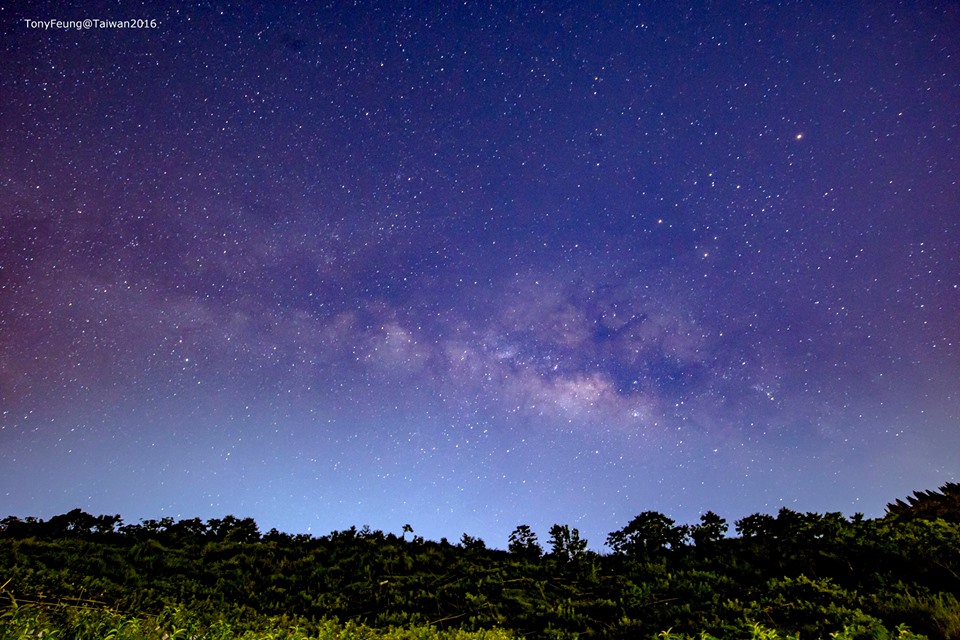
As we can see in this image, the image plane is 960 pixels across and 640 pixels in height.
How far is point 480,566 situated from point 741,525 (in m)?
6.32

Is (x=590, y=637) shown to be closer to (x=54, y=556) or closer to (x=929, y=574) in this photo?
(x=929, y=574)

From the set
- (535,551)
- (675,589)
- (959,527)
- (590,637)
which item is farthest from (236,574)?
(959,527)

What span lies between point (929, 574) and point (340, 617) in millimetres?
10317

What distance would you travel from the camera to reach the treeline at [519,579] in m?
6.50

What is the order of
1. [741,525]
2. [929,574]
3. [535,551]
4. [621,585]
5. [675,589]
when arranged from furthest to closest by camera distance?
1. [535,551]
2. [741,525]
3. [621,585]
4. [675,589]
5. [929,574]

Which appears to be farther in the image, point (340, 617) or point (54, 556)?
point (54, 556)

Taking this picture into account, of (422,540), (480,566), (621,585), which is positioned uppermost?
(422,540)

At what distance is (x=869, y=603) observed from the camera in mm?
6734

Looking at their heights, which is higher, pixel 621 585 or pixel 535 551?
pixel 535 551

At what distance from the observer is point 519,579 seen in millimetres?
9664

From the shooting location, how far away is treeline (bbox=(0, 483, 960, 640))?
650 centimetres

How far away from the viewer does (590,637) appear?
271 inches

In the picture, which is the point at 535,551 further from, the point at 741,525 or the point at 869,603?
the point at 869,603

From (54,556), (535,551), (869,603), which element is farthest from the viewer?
(535,551)
